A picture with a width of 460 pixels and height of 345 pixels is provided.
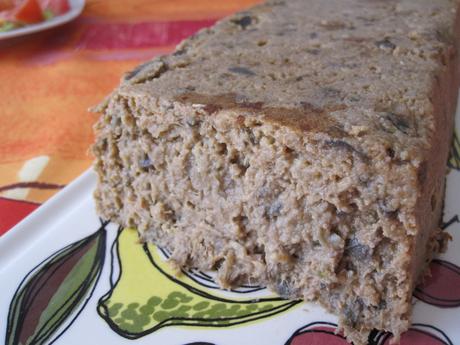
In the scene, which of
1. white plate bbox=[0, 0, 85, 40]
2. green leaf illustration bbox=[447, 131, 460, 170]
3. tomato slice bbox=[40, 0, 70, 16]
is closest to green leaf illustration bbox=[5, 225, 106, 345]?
green leaf illustration bbox=[447, 131, 460, 170]

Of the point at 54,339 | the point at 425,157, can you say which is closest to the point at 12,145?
the point at 54,339

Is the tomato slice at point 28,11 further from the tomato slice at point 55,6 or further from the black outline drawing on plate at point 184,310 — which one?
the black outline drawing on plate at point 184,310

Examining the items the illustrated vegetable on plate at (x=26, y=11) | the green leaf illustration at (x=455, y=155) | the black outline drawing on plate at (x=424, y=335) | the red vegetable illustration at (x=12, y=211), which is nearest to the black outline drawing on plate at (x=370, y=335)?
the black outline drawing on plate at (x=424, y=335)

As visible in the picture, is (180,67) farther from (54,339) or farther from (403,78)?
(54,339)

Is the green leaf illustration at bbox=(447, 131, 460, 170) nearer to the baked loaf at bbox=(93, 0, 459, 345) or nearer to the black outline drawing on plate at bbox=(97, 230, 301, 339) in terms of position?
the baked loaf at bbox=(93, 0, 459, 345)

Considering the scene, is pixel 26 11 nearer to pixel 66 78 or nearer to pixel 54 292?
pixel 66 78
